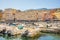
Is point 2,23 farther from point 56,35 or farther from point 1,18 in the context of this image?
point 56,35

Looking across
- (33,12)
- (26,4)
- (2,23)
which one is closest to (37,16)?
(33,12)

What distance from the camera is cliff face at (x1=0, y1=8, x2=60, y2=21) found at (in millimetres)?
3822

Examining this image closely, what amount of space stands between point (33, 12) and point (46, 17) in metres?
0.31

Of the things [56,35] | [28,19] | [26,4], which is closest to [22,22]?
[28,19]

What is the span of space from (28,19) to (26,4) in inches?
13.0

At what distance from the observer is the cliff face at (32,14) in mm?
3822

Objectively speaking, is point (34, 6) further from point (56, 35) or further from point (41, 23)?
point (56, 35)

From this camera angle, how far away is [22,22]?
3887 mm

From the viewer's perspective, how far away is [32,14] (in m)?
3.85

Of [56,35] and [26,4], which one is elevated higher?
[26,4]

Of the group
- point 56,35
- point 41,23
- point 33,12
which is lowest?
point 56,35

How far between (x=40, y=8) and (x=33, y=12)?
18 centimetres

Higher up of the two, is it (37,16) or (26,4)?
(26,4)

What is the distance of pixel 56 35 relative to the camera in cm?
380
